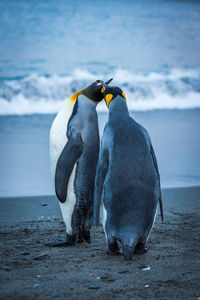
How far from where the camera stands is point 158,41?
25.1m

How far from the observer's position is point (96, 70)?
17.8 metres

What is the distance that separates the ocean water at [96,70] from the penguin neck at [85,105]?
1.89 metres

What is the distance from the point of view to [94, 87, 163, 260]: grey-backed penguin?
3.51 metres

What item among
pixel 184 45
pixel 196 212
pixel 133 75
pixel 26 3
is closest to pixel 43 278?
pixel 196 212

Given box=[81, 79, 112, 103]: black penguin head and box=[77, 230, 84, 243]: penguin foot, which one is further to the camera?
box=[81, 79, 112, 103]: black penguin head

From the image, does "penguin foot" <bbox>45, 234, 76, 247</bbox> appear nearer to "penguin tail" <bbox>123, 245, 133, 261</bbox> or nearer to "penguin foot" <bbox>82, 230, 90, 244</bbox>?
"penguin foot" <bbox>82, 230, 90, 244</bbox>

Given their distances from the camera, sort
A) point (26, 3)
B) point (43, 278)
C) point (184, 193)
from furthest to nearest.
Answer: point (26, 3) < point (184, 193) < point (43, 278)

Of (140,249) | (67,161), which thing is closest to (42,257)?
(140,249)

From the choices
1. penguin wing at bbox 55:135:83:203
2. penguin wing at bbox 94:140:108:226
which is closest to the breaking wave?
penguin wing at bbox 55:135:83:203

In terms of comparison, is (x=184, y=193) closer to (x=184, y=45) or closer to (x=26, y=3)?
(x=184, y=45)

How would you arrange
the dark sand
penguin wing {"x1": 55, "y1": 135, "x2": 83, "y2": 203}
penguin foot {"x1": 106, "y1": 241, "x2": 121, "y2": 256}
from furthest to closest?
penguin wing {"x1": 55, "y1": 135, "x2": 83, "y2": 203} < penguin foot {"x1": 106, "y1": 241, "x2": 121, "y2": 256} < the dark sand

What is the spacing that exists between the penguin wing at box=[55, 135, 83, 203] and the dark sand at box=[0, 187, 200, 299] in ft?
1.65

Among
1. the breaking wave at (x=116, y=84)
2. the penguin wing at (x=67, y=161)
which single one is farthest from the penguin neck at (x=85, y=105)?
the breaking wave at (x=116, y=84)

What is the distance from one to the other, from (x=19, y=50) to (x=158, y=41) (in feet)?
25.3
